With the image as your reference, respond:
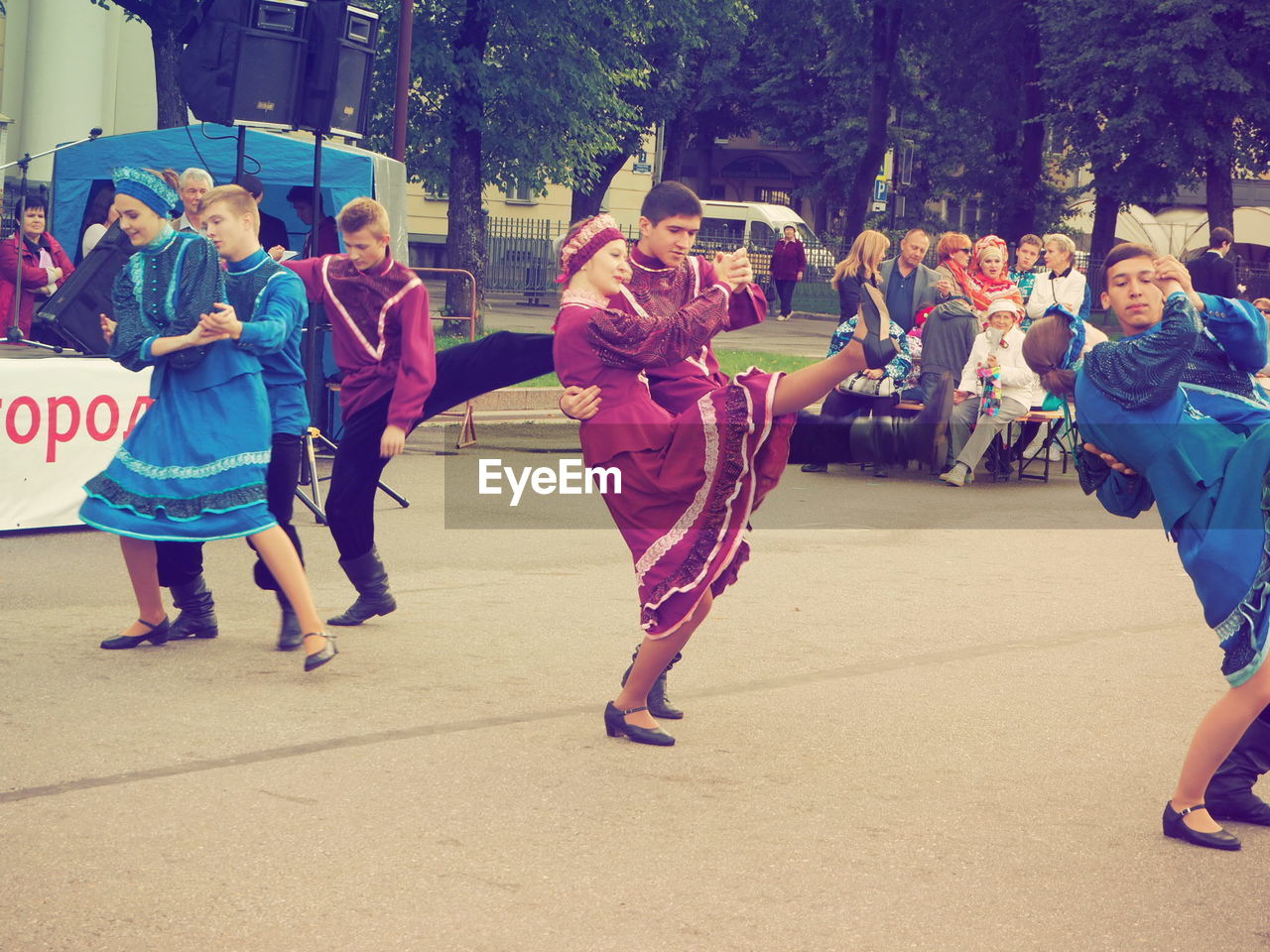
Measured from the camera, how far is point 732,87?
5791 centimetres

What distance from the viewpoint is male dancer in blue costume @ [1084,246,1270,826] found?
473cm

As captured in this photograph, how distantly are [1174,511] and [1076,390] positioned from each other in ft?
1.44

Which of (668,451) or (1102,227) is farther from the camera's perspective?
(1102,227)

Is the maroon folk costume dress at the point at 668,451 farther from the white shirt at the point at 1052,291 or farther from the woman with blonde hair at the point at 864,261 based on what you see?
the white shirt at the point at 1052,291

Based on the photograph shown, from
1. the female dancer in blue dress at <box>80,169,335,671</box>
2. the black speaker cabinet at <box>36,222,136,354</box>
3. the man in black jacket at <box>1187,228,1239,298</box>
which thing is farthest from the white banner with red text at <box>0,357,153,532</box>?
A: the man in black jacket at <box>1187,228,1239,298</box>

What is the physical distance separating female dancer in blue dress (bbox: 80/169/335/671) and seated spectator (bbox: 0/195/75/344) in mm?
7605

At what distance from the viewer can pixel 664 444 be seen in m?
5.45

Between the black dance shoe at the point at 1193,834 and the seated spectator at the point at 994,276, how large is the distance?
8.82m

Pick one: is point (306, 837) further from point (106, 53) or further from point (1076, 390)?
point (106, 53)

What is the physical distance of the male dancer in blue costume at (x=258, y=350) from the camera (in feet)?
21.7

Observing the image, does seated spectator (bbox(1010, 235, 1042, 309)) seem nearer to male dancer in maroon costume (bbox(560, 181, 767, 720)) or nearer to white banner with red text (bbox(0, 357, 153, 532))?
white banner with red text (bbox(0, 357, 153, 532))

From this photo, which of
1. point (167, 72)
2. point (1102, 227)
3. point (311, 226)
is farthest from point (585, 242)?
point (1102, 227)

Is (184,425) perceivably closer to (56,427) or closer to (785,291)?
(56,427)

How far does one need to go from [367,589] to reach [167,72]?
17.0m
